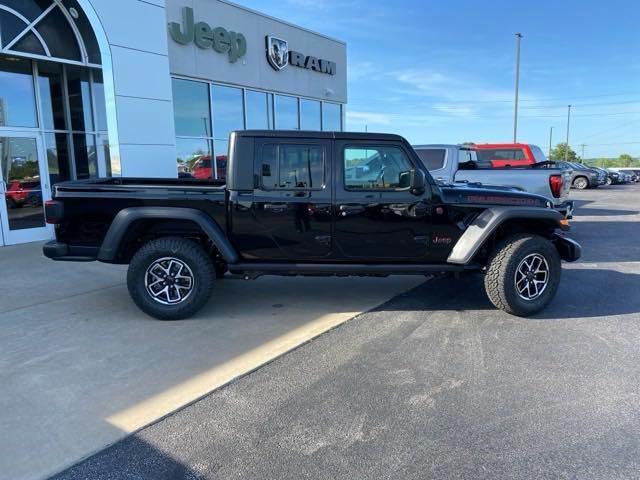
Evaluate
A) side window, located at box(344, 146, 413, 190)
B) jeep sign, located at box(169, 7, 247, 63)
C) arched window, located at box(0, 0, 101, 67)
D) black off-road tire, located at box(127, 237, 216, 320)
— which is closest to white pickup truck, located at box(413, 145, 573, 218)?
side window, located at box(344, 146, 413, 190)

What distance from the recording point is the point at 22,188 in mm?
9195

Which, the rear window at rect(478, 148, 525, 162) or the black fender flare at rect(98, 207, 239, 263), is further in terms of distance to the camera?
the rear window at rect(478, 148, 525, 162)

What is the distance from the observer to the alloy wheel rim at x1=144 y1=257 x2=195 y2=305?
477 centimetres

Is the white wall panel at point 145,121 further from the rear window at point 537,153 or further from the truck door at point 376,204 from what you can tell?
the rear window at point 537,153

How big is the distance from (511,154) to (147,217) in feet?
48.6

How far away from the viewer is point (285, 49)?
48.3 ft

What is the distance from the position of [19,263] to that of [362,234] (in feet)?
19.0

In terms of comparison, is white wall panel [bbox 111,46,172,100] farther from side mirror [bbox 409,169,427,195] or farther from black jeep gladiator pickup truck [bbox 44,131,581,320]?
side mirror [bbox 409,169,427,195]

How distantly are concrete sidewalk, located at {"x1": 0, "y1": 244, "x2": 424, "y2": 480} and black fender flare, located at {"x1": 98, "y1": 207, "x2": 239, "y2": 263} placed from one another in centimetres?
75

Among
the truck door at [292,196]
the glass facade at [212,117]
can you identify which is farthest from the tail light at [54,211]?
the glass facade at [212,117]

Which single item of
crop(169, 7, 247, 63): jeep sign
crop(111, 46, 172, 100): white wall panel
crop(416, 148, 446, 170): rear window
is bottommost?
crop(416, 148, 446, 170): rear window

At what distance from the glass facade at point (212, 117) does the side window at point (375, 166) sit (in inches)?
258

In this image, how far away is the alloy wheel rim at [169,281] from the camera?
477cm

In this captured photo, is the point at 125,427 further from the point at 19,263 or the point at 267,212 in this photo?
the point at 19,263
